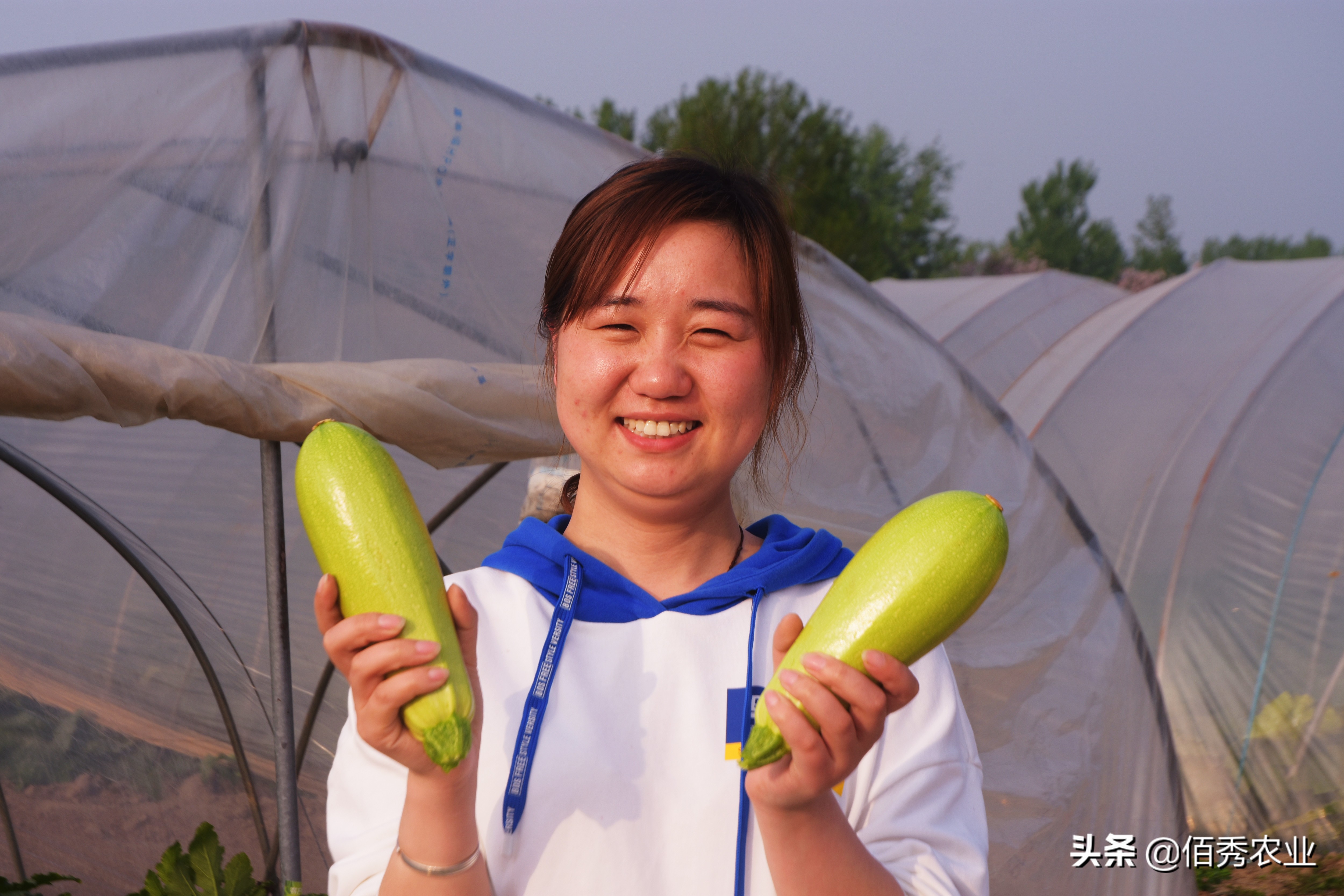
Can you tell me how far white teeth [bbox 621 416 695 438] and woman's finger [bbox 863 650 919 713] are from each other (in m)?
0.49

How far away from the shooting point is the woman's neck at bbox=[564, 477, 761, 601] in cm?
190

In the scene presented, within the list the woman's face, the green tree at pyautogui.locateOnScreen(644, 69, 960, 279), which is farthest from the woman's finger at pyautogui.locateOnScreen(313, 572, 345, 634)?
the green tree at pyautogui.locateOnScreen(644, 69, 960, 279)

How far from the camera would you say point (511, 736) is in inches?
66.4

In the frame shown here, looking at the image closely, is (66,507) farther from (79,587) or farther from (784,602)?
(784,602)

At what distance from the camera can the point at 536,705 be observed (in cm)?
168

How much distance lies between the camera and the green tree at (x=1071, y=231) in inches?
2372

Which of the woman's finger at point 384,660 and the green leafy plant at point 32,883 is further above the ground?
the woman's finger at point 384,660

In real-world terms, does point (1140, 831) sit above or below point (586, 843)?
below

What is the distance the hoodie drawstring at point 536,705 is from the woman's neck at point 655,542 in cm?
12

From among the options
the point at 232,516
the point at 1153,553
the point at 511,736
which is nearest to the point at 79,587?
the point at 232,516

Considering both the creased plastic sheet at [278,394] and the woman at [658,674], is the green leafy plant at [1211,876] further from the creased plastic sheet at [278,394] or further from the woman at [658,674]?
the woman at [658,674]

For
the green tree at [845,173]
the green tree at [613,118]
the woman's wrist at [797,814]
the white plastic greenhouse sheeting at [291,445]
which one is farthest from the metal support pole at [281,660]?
the green tree at [613,118]

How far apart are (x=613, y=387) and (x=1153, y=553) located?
312 inches

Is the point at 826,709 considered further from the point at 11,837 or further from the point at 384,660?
the point at 11,837
